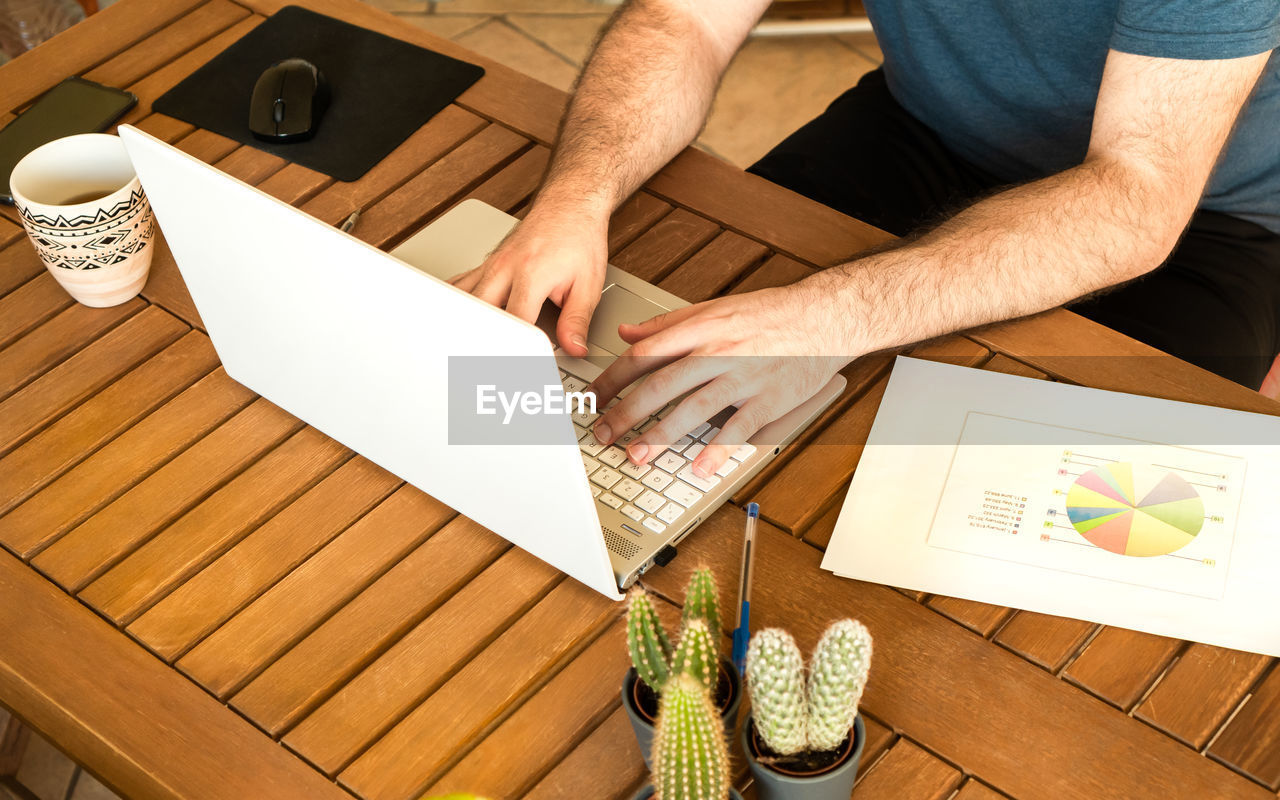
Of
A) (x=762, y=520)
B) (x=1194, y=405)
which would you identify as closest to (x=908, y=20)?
(x=1194, y=405)

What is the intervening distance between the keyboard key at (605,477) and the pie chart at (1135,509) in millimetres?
340

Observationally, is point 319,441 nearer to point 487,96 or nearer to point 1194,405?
point 487,96

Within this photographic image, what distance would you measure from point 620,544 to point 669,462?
9 centimetres

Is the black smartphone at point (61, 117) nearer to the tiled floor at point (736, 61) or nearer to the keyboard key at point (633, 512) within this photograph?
the keyboard key at point (633, 512)

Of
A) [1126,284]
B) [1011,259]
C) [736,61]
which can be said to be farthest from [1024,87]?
[736,61]

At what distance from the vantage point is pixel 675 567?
33.4 inches

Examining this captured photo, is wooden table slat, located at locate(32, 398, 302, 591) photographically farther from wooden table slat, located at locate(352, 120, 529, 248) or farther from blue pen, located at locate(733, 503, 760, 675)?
blue pen, located at locate(733, 503, 760, 675)

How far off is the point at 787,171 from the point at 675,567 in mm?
758

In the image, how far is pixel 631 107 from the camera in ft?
4.09

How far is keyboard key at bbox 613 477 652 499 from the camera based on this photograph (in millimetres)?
882

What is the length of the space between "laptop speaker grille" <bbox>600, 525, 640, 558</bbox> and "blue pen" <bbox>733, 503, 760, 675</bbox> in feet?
0.26

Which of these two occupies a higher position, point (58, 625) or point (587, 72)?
point (587, 72)

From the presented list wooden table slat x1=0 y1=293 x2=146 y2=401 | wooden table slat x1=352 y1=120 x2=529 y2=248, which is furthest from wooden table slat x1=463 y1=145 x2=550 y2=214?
wooden table slat x1=0 y1=293 x2=146 y2=401

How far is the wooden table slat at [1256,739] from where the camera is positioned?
0.73 meters
